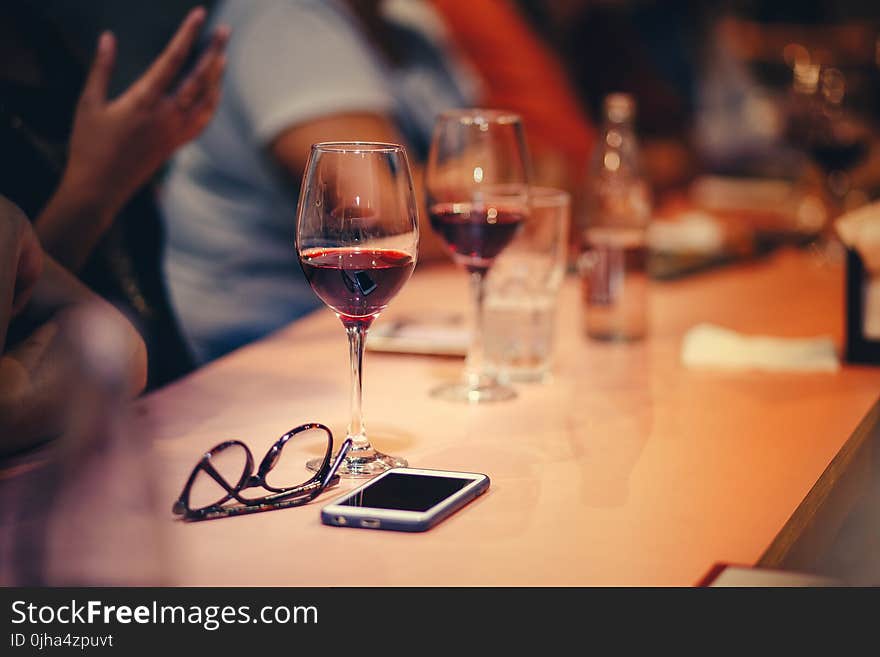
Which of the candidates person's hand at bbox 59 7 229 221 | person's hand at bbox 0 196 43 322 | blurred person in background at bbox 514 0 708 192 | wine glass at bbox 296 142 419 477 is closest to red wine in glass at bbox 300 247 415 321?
wine glass at bbox 296 142 419 477

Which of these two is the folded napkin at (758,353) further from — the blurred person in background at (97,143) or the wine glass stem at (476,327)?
the blurred person in background at (97,143)

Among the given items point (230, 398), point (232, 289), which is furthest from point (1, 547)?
point (232, 289)

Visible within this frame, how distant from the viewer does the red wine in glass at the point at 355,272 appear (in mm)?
916

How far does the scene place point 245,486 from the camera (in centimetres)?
85

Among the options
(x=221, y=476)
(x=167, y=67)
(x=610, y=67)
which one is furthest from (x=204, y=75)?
(x=610, y=67)

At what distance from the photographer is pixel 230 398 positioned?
1.17 metres

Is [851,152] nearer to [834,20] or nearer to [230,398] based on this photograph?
[230,398]

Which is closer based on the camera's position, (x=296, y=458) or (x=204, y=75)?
(x=296, y=458)

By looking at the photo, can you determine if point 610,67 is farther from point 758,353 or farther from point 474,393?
point 474,393

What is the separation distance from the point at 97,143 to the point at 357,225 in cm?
67

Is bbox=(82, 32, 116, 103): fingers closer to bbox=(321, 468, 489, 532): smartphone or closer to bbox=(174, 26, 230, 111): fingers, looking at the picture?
bbox=(174, 26, 230, 111): fingers

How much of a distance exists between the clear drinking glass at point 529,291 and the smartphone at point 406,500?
1.35 feet

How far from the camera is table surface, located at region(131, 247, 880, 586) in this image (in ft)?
2.50

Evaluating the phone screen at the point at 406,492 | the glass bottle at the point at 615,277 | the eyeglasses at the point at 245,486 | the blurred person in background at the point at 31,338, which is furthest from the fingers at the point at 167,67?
the phone screen at the point at 406,492
